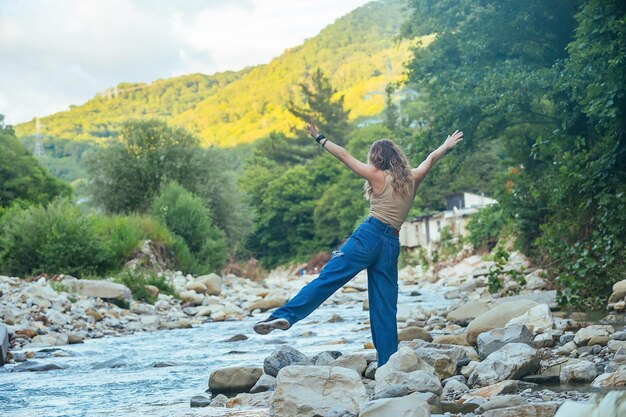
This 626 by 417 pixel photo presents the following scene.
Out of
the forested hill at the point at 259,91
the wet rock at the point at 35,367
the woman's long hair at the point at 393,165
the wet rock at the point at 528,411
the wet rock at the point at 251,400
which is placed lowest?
the wet rock at the point at 251,400

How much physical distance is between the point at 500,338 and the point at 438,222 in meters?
40.8

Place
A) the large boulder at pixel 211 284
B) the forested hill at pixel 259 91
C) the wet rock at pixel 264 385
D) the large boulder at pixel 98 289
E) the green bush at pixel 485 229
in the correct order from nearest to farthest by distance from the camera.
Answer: the wet rock at pixel 264 385
the large boulder at pixel 98 289
the large boulder at pixel 211 284
the green bush at pixel 485 229
the forested hill at pixel 259 91

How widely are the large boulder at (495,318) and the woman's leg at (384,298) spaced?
2.64m

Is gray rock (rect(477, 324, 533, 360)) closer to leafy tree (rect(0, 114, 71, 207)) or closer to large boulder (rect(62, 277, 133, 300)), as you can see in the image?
large boulder (rect(62, 277, 133, 300))

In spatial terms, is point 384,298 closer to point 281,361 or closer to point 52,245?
point 281,361

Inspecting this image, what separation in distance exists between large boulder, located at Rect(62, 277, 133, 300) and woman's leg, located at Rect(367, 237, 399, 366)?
1297 centimetres

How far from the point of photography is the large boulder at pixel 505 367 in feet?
21.7

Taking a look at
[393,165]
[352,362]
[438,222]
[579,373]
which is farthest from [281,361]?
[438,222]

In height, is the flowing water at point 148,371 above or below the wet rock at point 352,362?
below

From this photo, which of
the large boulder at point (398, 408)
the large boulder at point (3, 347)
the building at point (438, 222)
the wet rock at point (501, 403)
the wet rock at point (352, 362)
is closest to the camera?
the large boulder at point (398, 408)

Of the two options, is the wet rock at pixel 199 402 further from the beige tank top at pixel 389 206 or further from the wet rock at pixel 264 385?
the beige tank top at pixel 389 206

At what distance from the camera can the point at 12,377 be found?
9477mm

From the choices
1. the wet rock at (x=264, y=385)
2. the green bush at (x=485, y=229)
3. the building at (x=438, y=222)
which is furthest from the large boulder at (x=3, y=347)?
the building at (x=438, y=222)

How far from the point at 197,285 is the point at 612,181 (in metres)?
15.3
